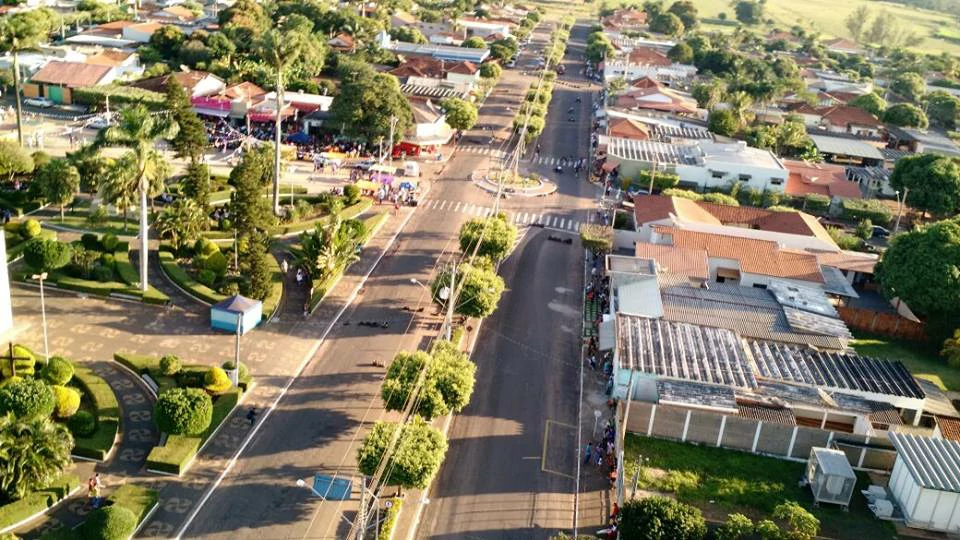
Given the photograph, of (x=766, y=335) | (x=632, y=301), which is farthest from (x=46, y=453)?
(x=766, y=335)

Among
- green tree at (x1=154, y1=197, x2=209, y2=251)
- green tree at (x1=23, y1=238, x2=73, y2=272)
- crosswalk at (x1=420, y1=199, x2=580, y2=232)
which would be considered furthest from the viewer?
crosswalk at (x1=420, y1=199, x2=580, y2=232)

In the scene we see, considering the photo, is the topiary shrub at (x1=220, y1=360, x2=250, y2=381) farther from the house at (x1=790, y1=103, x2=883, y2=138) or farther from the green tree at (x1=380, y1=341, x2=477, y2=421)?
the house at (x1=790, y1=103, x2=883, y2=138)

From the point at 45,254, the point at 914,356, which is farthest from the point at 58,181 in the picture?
the point at 914,356

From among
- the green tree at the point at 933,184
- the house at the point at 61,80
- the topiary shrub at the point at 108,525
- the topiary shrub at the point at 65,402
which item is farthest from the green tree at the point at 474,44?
the topiary shrub at the point at 108,525

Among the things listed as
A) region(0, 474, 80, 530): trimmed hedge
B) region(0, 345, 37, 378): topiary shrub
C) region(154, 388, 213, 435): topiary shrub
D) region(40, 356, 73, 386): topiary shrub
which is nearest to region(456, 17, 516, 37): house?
region(0, 345, 37, 378): topiary shrub

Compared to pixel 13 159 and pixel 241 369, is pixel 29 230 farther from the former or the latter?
pixel 241 369

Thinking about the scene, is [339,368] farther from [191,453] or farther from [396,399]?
[191,453]
